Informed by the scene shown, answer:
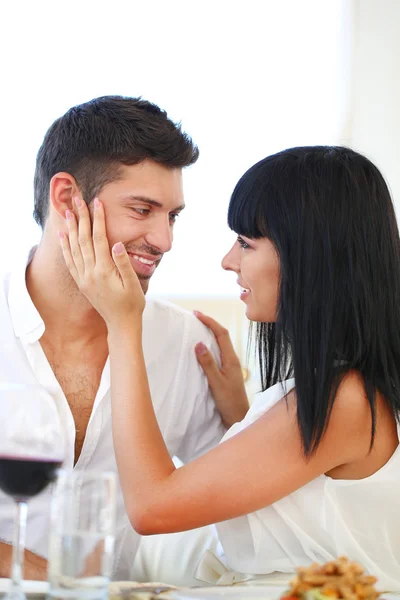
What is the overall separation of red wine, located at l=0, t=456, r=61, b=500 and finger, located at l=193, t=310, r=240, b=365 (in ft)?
4.27

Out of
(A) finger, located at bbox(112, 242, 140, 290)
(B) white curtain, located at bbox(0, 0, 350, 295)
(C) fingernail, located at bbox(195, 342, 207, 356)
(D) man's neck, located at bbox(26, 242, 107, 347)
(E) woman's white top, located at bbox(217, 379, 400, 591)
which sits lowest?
(E) woman's white top, located at bbox(217, 379, 400, 591)

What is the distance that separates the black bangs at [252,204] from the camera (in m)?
1.54

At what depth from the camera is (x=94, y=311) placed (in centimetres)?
208

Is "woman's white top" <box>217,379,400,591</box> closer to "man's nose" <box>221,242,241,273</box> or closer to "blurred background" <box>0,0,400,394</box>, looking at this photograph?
"man's nose" <box>221,242,241,273</box>

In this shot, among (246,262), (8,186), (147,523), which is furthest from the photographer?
(8,186)

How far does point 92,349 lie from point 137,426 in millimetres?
610

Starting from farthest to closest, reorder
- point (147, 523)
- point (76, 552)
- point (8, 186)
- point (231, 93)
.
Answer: point (231, 93), point (8, 186), point (147, 523), point (76, 552)

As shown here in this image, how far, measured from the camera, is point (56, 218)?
207cm

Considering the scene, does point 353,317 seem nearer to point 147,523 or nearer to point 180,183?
point 147,523

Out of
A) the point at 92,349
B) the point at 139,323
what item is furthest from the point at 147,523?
the point at 92,349

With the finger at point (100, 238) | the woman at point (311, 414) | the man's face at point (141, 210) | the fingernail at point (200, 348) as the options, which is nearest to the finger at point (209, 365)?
the fingernail at point (200, 348)

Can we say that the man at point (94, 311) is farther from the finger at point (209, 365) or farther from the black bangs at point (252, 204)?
the black bangs at point (252, 204)

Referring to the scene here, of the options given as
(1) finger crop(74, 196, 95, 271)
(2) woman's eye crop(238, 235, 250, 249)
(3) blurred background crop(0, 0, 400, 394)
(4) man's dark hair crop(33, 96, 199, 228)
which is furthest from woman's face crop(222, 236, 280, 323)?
(3) blurred background crop(0, 0, 400, 394)

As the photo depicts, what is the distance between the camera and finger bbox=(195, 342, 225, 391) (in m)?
2.13
